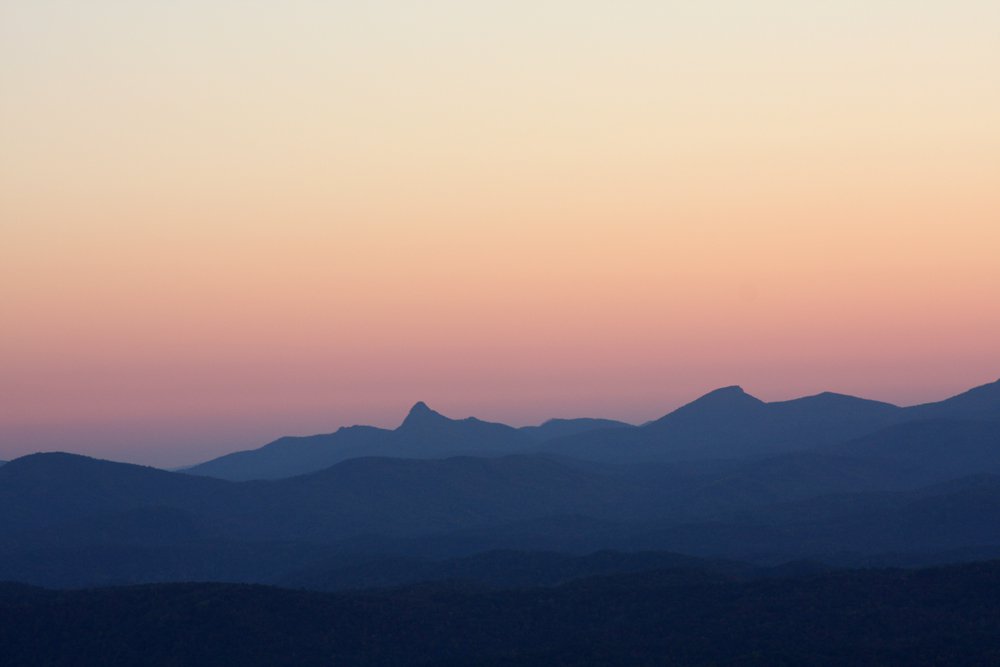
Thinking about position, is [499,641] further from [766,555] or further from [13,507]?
[13,507]

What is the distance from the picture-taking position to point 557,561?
93.4 meters

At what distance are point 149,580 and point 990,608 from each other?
87.8 m

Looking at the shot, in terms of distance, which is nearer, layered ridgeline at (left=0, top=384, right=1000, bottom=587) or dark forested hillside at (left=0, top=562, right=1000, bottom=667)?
dark forested hillside at (left=0, top=562, right=1000, bottom=667)

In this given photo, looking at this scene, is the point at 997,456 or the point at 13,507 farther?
the point at 997,456

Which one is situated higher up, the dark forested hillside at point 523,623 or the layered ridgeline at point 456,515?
the layered ridgeline at point 456,515

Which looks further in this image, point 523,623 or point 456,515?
point 456,515

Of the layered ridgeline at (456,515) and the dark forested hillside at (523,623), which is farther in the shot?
the layered ridgeline at (456,515)

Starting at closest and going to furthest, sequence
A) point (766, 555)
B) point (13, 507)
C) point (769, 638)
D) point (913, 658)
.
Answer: point (913, 658) < point (769, 638) < point (766, 555) < point (13, 507)

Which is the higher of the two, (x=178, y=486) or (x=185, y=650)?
(x=178, y=486)

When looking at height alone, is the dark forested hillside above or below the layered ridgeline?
below

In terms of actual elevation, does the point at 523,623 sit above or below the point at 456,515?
below

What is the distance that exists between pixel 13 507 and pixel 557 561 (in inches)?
3866

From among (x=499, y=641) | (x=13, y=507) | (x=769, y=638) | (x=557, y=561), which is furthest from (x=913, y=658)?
(x=13, y=507)

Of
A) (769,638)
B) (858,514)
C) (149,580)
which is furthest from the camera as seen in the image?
(858,514)
